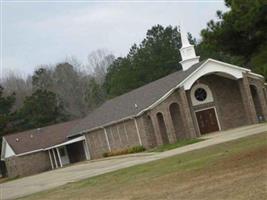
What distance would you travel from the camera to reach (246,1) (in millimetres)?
17938

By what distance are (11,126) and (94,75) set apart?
63.0 m

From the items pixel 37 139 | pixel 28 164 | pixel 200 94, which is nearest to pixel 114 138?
pixel 200 94

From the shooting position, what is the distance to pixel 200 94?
47281 mm

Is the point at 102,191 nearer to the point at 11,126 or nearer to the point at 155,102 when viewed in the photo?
the point at 155,102

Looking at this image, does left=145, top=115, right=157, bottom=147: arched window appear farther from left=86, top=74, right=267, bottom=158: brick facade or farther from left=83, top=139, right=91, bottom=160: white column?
left=83, top=139, right=91, bottom=160: white column

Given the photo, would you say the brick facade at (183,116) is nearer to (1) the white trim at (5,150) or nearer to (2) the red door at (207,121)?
(2) the red door at (207,121)

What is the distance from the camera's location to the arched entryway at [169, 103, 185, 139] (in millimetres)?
45656

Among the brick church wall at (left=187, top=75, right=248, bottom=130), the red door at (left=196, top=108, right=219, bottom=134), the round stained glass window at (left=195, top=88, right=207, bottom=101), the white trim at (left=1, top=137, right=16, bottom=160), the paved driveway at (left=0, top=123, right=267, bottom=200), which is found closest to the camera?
the paved driveway at (left=0, top=123, right=267, bottom=200)

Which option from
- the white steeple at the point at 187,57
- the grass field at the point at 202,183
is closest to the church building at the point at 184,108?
the white steeple at the point at 187,57

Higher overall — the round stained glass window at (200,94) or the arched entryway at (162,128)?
the round stained glass window at (200,94)

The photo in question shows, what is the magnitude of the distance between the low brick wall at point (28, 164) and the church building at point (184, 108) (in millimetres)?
4918

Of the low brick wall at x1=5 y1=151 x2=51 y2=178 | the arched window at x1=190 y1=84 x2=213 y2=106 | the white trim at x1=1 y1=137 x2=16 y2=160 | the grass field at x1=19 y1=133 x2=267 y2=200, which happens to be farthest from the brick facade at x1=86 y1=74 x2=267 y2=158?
the grass field at x1=19 y1=133 x2=267 y2=200

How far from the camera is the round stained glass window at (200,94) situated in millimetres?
47094

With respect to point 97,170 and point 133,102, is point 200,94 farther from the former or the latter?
point 97,170
